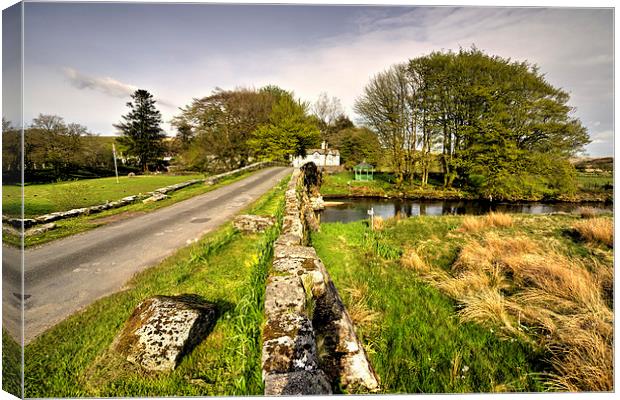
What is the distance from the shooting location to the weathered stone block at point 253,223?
556 centimetres

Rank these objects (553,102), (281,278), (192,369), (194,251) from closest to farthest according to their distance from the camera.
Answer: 1. (192,369)
2. (281,278)
3. (194,251)
4. (553,102)

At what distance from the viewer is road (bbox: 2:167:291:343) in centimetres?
252

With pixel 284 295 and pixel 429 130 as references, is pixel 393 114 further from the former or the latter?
pixel 284 295

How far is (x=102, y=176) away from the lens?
54.6ft

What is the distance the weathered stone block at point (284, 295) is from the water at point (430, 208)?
1337cm

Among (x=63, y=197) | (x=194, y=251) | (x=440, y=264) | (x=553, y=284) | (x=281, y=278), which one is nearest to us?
(x=281, y=278)

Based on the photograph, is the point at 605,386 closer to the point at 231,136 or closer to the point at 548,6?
the point at 548,6

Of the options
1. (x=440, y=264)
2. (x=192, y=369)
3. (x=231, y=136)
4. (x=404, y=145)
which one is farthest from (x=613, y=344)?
(x=231, y=136)

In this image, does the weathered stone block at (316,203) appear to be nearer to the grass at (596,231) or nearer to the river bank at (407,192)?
the river bank at (407,192)

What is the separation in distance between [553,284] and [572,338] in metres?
1.62

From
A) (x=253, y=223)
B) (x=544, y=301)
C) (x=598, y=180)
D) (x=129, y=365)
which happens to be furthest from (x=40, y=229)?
(x=598, y=180)

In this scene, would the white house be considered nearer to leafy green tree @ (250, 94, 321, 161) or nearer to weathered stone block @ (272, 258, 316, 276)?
leafy green tree @ (250, 94, 321, 161)

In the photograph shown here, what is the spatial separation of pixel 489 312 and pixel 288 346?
11.7 feet

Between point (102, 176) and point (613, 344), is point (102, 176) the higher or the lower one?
the higher one
